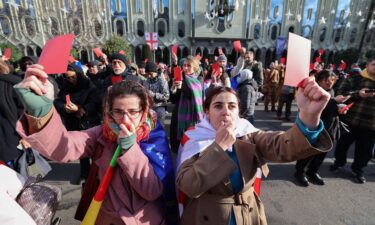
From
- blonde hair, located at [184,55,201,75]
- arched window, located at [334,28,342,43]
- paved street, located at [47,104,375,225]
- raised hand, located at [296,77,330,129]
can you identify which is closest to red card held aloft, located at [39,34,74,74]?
raised hand, located at [296,77,330,129]

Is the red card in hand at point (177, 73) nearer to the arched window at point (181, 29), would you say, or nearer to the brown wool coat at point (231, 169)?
the brown wool coat at point (231, 169)

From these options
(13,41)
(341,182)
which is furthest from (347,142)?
(13,41)

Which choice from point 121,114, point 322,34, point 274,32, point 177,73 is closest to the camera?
point 121,114

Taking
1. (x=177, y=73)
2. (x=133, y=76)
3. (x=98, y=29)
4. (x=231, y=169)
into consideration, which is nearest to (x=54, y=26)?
(x=98, y=29)

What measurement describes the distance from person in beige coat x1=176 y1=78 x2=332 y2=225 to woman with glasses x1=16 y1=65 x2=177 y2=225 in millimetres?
164

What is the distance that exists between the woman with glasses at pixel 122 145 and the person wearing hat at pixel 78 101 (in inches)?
67.9

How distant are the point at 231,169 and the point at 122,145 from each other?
22.9 inches

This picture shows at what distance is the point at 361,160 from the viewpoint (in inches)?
128

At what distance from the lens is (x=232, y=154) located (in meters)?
1.28

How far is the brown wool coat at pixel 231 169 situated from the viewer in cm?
105

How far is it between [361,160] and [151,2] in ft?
88.8

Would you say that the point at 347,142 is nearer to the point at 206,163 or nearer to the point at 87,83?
the point at 206,163

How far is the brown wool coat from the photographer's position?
1048 mm

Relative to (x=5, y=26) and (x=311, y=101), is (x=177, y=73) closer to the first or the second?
(x=311, y=101)
